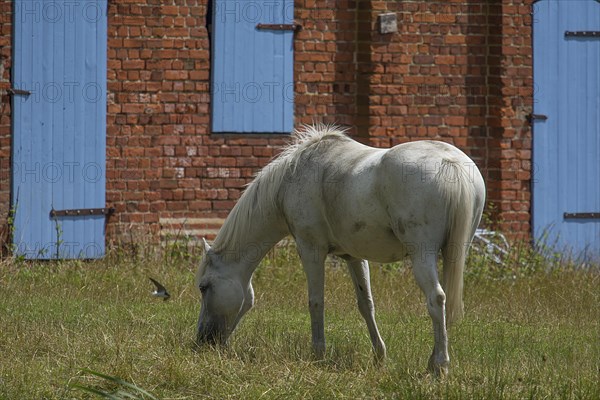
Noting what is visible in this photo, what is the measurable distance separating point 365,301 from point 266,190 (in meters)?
0.97

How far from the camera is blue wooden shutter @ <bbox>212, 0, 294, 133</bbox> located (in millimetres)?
10117

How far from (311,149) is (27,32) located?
4.37 m

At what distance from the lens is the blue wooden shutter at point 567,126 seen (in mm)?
10609

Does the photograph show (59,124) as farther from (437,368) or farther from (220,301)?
(437,368)

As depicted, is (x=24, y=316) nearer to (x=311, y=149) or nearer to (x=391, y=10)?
(x=311, y=149)

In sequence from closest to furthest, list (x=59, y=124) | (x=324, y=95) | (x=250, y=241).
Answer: (x=250, y=241)
(x=59, y=124)
(x=324, y=95)

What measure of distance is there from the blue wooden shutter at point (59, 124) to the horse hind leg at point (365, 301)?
3.92 meters

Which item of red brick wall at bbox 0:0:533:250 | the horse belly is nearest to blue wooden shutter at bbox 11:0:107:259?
red brick wall at bbox 0:0:533:250

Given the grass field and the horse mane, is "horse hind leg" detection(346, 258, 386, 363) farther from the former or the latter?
the horse mane

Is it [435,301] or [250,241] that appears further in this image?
[250,241]

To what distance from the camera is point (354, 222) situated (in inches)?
238

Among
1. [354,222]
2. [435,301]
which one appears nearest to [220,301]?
[354,222]

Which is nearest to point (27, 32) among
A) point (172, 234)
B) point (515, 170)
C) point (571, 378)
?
point (172, 234)

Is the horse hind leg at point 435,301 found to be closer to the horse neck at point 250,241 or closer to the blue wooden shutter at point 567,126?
the horse neck at point 250,241
